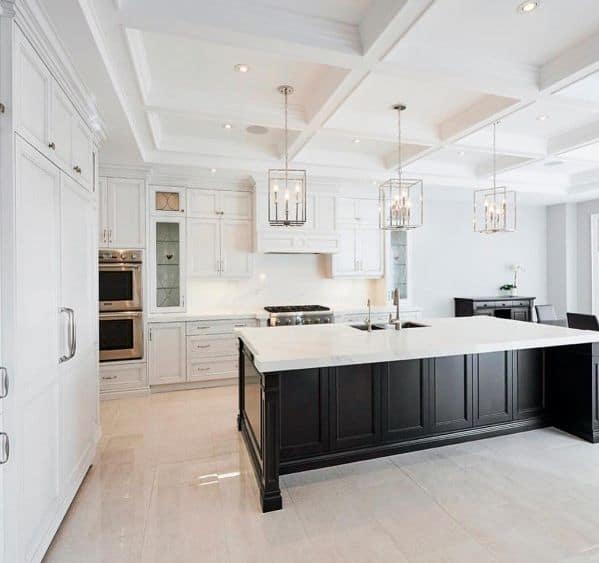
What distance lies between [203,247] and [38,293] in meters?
3.15

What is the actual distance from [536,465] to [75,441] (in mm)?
3174

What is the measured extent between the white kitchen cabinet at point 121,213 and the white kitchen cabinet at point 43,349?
172 cm

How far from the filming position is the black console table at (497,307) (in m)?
6.26

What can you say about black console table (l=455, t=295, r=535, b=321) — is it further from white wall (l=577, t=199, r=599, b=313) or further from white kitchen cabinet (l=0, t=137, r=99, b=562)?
white kitchen cabinet (l=0, t=137, r=99, b=562)

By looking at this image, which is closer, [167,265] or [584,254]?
[167,265]

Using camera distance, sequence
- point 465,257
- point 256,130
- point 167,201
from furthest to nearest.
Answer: point 465,257 → point 167,201 → point 256,130

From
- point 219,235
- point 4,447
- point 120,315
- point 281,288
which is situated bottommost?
point 4,447

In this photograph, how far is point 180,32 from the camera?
221 centimetres

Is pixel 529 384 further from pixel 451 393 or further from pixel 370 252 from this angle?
pixel 370 252

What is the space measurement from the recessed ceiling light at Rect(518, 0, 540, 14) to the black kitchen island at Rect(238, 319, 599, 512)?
6.88 feet

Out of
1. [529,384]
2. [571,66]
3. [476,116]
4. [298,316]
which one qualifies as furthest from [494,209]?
[298,316]

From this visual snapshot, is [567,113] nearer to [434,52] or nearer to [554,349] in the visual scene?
[434,52]

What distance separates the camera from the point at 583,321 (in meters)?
4.73

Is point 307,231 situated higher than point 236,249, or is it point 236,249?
point 307,231
